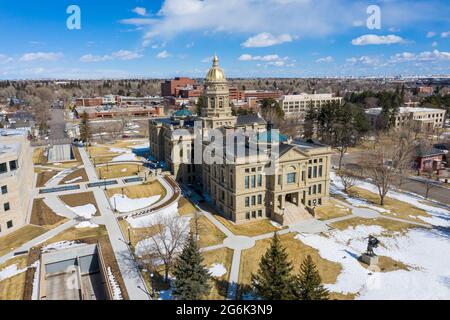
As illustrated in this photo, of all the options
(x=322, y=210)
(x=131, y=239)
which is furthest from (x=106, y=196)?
(x=322, y=210)

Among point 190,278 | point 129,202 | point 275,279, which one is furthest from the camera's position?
point 129,202

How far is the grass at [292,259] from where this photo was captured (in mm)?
36031

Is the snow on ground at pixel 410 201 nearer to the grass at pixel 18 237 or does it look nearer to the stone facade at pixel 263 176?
the stone facade at pixel 263 176

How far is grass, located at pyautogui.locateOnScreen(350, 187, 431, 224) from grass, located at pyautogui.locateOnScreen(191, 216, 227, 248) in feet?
90.9

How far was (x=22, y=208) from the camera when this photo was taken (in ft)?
158

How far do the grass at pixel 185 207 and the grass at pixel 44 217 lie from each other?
1743 cm

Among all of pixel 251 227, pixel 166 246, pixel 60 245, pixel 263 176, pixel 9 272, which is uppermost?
pixel 263 176

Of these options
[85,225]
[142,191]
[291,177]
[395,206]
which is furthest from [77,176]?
[395,206]

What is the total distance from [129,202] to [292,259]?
30.4 meters

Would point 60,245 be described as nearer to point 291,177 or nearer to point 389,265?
point 291,177

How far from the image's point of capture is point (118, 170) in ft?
249

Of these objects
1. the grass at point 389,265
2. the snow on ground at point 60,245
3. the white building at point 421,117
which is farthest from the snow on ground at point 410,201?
the white building at point 421,117
